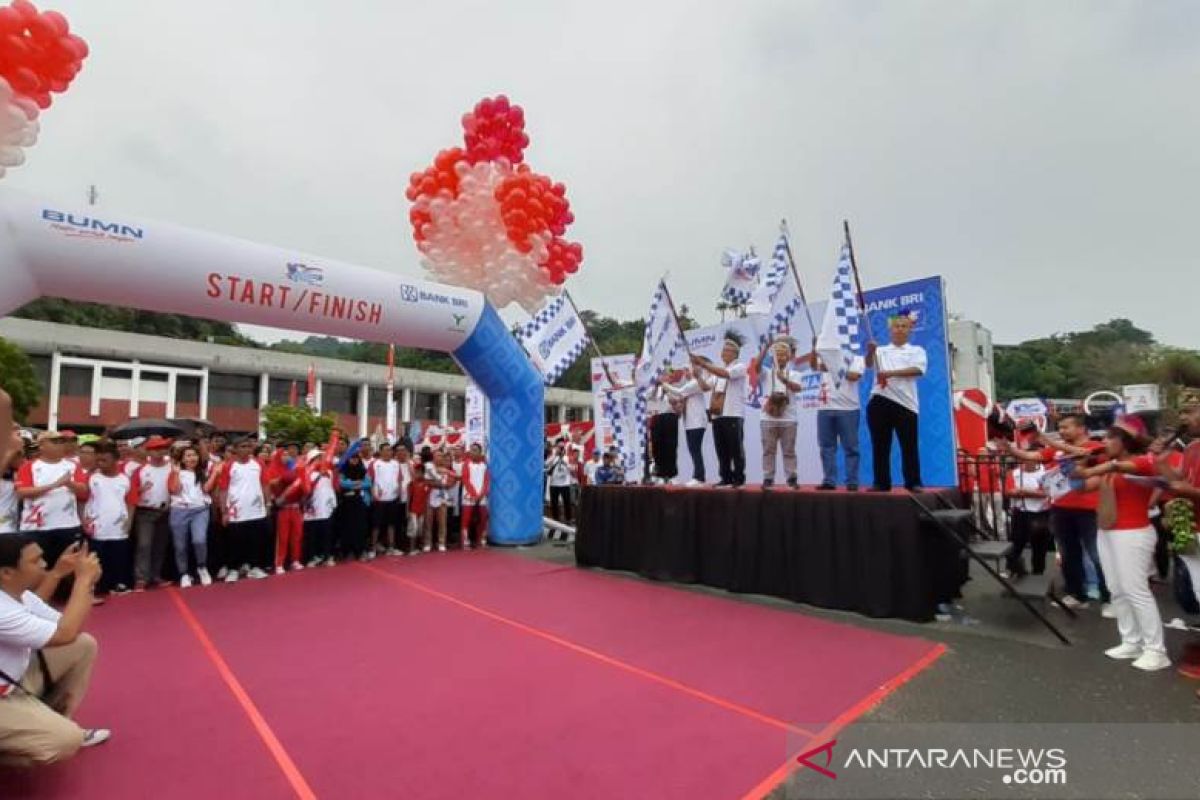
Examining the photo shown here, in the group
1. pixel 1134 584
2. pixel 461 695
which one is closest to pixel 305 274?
pixel 461 695

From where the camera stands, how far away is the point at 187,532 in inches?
265

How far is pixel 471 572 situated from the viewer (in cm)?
702

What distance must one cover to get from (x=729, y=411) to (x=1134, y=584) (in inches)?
133

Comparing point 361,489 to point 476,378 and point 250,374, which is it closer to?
point 476,378

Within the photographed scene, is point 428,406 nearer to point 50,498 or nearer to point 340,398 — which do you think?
point 340,398

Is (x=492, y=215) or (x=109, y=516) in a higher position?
(x=492, y=215)

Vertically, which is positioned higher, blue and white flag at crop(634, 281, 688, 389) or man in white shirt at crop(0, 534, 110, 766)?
blue and white flag at crop(634, 281, 688, 389)

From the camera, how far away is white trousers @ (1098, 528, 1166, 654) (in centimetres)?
368

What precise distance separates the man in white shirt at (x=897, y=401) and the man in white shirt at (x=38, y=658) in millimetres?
5164

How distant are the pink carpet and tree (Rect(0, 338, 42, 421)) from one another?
1719 cm

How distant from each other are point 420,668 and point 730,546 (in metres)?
3.13

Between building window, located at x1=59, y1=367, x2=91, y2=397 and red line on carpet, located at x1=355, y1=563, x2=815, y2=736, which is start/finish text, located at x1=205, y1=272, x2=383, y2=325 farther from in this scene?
building window, located at x1=59, y1=367, x2=91, y2=397

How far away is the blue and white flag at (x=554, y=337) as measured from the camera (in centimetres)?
1003

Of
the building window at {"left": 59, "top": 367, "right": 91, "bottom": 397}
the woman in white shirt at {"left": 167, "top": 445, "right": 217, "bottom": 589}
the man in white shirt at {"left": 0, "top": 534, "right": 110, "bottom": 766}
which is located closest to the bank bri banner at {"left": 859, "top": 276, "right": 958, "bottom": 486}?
the woman in white shirt at {"left": 167, "top": 445, "right": 217, "bottom": 589}
